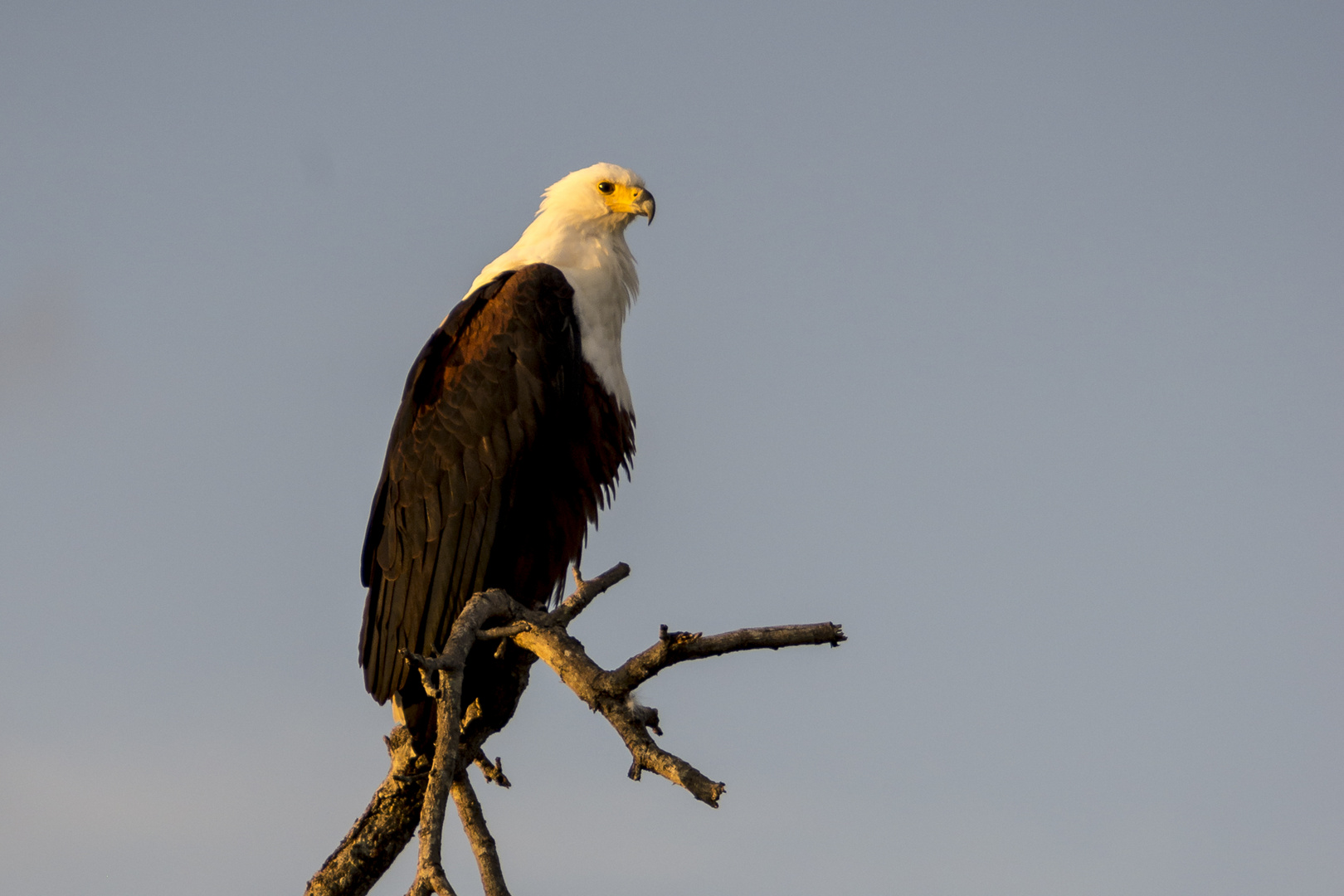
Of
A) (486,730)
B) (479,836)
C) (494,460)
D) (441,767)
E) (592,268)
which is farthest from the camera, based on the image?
(592,268)

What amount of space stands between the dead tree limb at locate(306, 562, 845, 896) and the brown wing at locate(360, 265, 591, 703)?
2.51 feet

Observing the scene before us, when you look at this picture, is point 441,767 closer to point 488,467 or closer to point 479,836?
point 479,836

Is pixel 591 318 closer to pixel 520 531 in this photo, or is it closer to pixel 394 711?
pixel 520 531

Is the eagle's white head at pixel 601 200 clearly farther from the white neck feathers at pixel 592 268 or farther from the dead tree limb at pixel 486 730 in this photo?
the dead tree limb at pixel 486 730

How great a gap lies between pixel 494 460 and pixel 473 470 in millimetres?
105

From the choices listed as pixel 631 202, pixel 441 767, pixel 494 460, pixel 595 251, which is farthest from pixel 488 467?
pixel 441 767

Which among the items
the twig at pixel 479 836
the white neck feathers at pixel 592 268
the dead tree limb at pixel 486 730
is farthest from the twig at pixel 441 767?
the white neck feathers at pixel 592 268

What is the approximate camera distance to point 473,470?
5.89 metres

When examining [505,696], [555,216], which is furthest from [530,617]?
[555,216]

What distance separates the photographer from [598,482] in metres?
6.14

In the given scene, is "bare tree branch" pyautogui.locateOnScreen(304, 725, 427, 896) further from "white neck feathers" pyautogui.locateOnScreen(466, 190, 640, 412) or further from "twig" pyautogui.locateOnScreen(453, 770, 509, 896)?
"white neck feathers" pyautogui.locateOnScreen(466, 190, 640, 412)

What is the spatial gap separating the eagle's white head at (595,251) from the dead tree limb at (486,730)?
174cm

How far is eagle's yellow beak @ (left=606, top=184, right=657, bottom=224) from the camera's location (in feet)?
23.2

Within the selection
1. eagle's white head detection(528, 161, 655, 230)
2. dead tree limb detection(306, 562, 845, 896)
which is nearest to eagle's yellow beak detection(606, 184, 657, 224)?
eagle's white head detection(528, 161, 655, 230)
